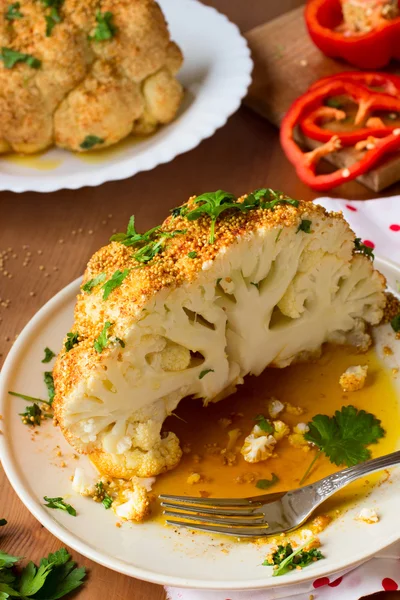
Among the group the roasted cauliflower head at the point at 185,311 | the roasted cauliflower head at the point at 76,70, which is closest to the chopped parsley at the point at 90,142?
the roasted cauliflower head at the point at 76,70

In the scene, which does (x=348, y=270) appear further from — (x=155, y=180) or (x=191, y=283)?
(x=155, y=180)

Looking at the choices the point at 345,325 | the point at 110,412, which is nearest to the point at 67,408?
the point at 110,412

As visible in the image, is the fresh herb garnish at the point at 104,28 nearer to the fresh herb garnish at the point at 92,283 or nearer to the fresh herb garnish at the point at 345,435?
the fresh herb garnish at the point at 92,283

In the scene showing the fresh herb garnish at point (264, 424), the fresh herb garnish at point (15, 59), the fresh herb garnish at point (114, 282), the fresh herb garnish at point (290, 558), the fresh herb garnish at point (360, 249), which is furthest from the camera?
the fresh herb garnish at point (15, 59)

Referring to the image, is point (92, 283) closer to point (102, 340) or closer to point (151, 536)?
point (102, 340)

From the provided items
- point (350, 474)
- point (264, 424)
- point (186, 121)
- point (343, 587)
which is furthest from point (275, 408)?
point (186, 121)
